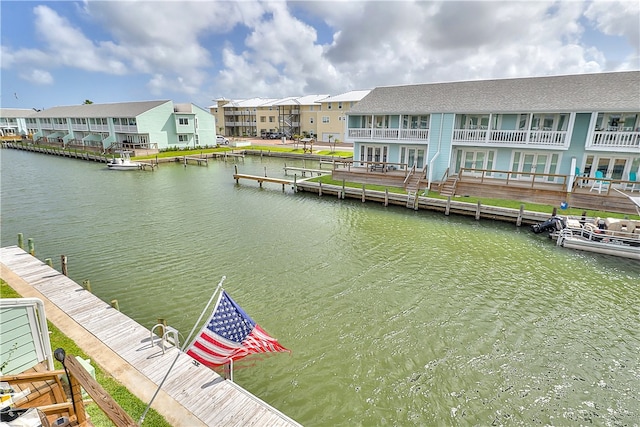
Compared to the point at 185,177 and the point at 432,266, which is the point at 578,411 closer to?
the point at 432,266

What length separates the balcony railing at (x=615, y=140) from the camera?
22.9 meters

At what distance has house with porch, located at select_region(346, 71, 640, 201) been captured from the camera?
23734mm

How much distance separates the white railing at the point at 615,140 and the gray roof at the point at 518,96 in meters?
1.74

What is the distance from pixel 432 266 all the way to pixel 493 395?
769 centimetres

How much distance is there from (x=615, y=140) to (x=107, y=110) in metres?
75.9

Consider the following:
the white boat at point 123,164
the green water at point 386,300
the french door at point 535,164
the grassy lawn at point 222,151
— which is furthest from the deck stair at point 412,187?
the white boat at point 123,164

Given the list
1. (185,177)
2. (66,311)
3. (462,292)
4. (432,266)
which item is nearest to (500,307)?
(462,292)

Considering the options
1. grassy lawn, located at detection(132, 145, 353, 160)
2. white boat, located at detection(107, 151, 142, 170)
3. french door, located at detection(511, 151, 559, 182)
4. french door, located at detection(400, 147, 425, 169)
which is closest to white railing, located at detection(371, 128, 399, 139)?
french door, located at detection(400, 147, 425, 169)

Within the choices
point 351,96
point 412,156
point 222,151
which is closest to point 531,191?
point 412,156

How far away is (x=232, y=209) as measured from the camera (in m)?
25.7

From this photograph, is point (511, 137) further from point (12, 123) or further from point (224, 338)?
point (12, 123)

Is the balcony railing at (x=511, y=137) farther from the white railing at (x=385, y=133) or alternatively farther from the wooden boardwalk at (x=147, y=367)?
the wooden boardwalk at (x=147, y=367)

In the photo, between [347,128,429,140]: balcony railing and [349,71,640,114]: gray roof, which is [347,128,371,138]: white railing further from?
[349,71,640,114]: gray roof

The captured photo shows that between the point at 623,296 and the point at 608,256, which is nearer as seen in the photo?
the point at 623,296
